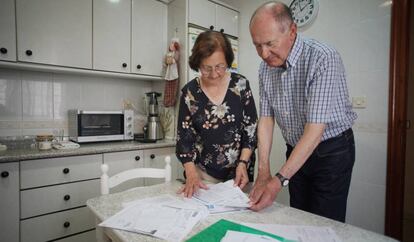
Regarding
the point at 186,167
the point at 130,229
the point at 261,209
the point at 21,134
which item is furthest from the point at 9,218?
the point at 261,209

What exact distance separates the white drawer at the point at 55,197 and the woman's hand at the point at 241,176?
4.30 feet

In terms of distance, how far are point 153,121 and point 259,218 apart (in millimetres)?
1839

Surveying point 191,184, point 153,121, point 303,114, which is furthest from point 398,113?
point 153,121

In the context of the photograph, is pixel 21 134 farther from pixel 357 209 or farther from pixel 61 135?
pixel 357 209

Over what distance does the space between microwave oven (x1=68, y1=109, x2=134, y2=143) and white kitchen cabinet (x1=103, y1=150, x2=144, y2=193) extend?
0.27 metres

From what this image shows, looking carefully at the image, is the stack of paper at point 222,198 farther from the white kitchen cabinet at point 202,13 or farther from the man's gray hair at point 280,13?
the white kitchen cabinet at point 202,13

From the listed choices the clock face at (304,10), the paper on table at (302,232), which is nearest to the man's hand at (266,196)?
the paper on table at (302,232)

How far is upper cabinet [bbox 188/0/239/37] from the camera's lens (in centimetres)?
237

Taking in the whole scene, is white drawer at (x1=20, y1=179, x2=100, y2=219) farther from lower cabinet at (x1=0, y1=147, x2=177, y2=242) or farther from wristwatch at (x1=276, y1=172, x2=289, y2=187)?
wristwatch at (x1=276, y1=172, x2=289, y2=187)

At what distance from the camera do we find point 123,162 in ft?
6.82

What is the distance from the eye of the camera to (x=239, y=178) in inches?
44.1

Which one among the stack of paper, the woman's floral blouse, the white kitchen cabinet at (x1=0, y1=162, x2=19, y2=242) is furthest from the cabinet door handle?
the stack of paper

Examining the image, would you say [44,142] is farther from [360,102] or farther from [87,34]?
[360,102]

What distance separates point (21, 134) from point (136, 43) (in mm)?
1267
